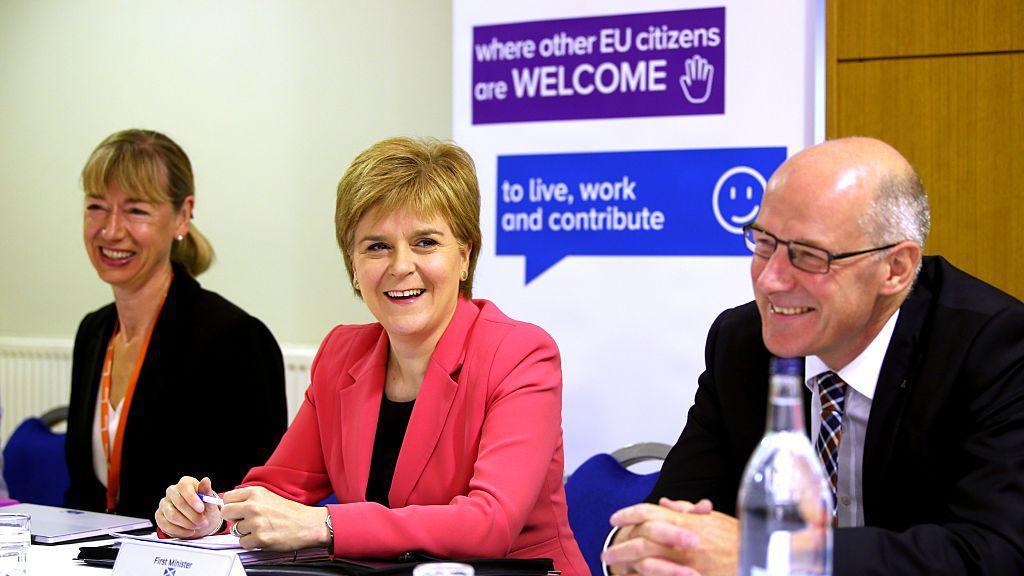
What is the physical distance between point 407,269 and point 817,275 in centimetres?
94

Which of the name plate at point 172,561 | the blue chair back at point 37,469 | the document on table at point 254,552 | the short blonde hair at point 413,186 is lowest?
the blue chair back at point 37,469

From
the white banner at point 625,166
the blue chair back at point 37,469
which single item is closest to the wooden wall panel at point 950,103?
the white banner at point 625,166

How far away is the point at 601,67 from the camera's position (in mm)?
3607

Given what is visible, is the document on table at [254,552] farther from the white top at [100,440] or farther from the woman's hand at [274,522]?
the white top at [100,440]

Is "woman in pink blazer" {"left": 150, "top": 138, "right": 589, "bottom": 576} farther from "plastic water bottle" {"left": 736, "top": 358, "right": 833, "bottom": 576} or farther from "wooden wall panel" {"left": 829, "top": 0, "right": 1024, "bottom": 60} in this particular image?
"wooden wall panel" {"left": 829, "top": 0, "right": 1024, "bottom": 60}

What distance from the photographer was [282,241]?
5402 mm

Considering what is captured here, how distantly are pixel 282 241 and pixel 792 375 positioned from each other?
4.33 metres

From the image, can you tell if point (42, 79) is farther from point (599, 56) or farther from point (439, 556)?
point (439, 556)

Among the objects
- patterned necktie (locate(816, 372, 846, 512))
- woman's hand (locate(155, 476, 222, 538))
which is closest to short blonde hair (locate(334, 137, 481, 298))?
woman's hand (locate(155, 476, 222, 538))

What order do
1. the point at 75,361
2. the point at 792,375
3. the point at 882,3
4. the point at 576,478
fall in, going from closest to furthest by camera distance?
1. the point at 792,375
2. the point at 576,478
3. the point at 882,3
4. the point at 75,361

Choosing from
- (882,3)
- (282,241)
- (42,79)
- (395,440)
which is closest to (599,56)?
(882,3)

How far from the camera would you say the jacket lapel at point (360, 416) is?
2453 millimetres

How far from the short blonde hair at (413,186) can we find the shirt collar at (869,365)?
3.09ft

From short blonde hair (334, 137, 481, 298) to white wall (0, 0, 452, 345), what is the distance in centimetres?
244
